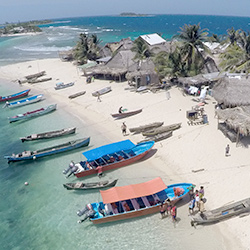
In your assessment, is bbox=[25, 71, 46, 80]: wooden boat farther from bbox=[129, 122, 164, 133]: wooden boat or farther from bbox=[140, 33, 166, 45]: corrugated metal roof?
bbox=[129, 122, 164, 133]: wooden boat

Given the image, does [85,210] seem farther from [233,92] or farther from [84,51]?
[84,51]

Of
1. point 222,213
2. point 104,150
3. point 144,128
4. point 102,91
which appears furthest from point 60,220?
point 102,91

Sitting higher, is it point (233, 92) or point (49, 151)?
point (233, 92)

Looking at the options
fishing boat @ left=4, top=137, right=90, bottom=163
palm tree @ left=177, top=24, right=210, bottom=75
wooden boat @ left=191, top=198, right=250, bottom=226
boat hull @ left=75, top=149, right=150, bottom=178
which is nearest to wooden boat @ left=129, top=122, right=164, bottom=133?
boat hull @ left=75, top=149, right=150, bottom=178

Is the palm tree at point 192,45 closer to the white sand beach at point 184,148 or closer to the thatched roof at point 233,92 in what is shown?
the white sand beach at point 184,148

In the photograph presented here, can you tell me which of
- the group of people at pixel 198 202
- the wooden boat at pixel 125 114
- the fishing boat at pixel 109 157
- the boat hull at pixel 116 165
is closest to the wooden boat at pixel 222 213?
the group of people at pixel 198 202

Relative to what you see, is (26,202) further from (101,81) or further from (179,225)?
(101,81)

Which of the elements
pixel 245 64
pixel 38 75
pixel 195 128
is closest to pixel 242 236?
pixel 195 128
